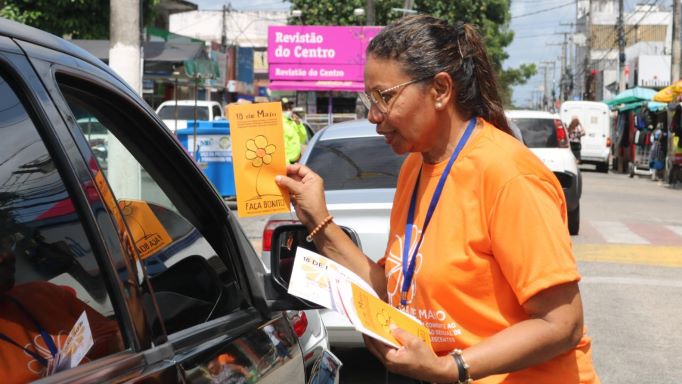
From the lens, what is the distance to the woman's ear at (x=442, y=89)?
2.38 metres

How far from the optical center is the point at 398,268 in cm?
246

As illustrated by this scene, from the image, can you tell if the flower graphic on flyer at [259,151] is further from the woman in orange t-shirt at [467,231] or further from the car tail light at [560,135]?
the car tail light at [560,135]

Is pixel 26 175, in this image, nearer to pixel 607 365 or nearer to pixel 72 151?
pixel 72 151

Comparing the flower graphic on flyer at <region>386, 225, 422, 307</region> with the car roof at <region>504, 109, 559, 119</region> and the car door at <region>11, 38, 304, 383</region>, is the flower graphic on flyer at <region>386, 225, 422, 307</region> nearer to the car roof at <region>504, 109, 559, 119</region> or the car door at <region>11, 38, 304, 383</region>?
the car door at <region>11, 38, 304, 383</region>

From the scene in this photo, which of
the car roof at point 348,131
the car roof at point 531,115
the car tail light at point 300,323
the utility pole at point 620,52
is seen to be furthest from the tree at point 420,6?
the car tail light at point 300,323

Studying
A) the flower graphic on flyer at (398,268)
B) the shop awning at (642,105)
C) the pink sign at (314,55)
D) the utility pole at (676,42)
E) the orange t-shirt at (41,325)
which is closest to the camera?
the orange t-shirt at (41,325)

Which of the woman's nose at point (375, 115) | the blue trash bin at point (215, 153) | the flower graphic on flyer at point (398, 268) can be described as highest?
the woman's nose at point (375, 115)

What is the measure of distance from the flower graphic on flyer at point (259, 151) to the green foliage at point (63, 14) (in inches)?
531

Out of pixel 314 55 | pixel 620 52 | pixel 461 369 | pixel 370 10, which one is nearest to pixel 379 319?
pixel 461 369

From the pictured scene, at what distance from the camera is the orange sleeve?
2.16 metres

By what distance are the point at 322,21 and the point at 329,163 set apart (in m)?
43.5

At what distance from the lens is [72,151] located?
1.99 metres

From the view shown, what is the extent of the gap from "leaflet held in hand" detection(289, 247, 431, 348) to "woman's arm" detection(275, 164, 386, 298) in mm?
339

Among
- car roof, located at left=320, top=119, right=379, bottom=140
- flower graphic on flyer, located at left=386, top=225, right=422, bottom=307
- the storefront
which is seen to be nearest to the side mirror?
flower graphic on flyer, located at left=386, top=225, right=422, bottom=307
